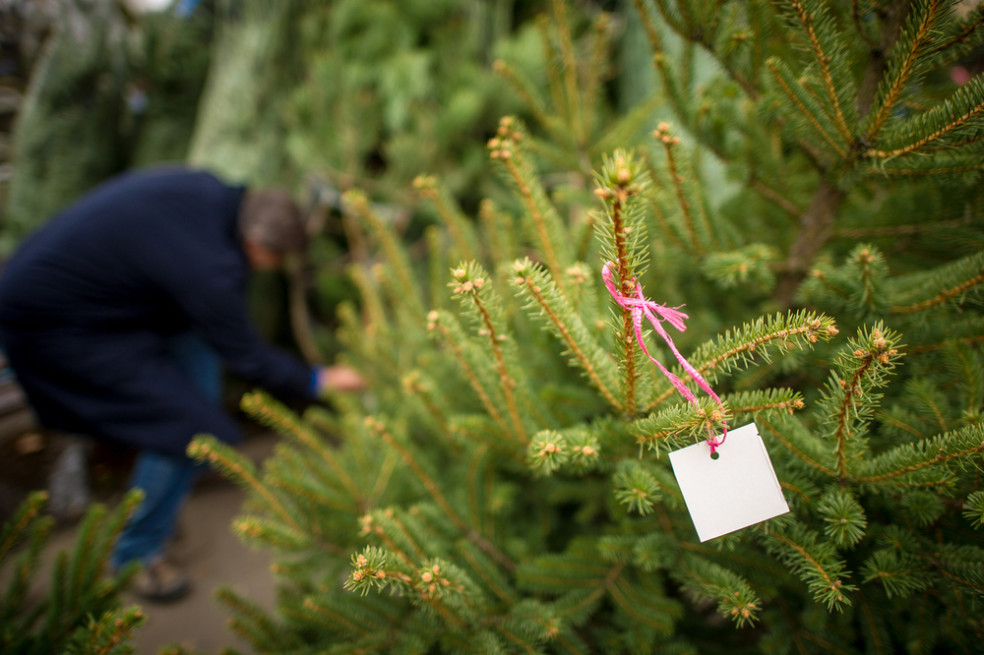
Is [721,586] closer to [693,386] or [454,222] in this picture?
[693,386]

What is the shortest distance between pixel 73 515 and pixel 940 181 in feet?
11.8

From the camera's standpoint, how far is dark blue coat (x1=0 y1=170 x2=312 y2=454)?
5.58 feet

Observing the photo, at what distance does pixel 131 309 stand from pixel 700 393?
2043 mm

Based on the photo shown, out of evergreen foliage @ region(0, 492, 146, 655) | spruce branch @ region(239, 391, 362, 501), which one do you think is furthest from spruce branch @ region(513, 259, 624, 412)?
evergreen foliage @ region(0, 492, 146, 655)

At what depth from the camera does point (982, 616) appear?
76 centimetres

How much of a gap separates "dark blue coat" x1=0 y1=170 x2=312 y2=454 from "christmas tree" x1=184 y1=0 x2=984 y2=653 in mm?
819

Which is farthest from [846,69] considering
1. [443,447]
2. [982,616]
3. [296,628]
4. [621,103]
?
[621,103]

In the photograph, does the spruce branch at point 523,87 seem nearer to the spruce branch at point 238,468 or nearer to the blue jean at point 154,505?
the spruce branch at point 238,468

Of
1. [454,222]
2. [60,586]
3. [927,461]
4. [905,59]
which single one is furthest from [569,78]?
[60,586]

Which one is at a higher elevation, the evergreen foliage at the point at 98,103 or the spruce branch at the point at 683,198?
the evergreen foliage at the point at 98,103

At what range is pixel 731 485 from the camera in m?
0.70

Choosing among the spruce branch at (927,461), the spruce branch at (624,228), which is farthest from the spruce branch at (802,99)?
the spruce branch at (927,461)

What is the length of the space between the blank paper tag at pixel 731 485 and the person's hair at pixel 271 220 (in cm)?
177

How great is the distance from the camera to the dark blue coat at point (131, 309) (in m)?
1.70
